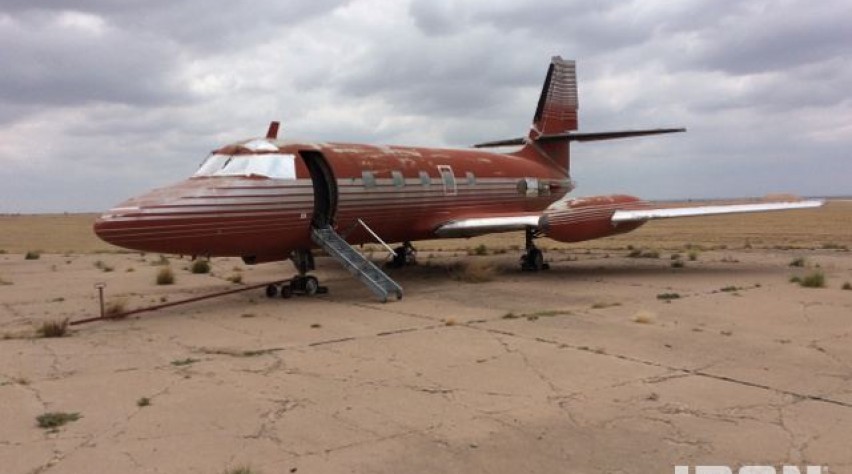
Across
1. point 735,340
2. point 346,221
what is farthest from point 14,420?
point 346,221

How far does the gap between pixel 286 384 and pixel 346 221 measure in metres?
8.75

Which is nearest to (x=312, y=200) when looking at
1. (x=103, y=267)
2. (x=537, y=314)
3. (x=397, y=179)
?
(x=397, y=179)

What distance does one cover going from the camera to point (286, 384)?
7.68m

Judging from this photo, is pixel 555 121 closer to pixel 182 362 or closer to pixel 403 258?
pixel 403 258

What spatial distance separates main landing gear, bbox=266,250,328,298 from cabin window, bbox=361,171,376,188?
2203 millimetres

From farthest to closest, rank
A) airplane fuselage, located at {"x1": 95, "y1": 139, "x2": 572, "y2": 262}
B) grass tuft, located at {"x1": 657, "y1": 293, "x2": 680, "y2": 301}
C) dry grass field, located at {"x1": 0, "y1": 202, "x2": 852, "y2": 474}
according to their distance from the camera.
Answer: grass tuft, located at {"x1": 657, "y1": 293, "x2": 680, "y2": 301}
airplane fuselage, located at {"x1": 95, "y1": 139, "x2": 572, "y2": 262}
dry grass field, located at {"x1": 0, "y1": 202, "x2": 852, "y2": 474}

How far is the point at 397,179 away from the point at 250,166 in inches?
179

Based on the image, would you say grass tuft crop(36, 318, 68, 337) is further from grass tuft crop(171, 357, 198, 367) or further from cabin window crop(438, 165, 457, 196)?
cabin window crop(438, 165, 457, 196)

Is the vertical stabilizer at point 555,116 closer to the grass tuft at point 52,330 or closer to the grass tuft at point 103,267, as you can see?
the grass tuft at point 103,267

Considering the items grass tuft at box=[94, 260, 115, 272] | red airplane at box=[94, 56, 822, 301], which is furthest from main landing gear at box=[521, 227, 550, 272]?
grass tuft at box=[94, 260, 115, 272]

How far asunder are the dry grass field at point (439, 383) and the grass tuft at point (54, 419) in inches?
1.4

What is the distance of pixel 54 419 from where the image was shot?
20.9 ft

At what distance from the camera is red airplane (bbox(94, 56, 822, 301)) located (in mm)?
12875

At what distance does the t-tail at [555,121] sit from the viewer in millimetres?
25438
